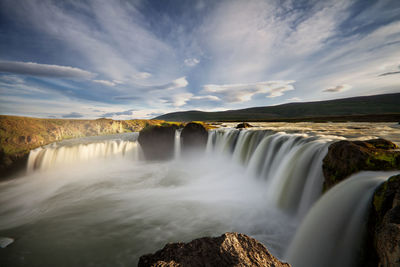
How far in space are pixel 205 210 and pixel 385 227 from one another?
22.4 feet

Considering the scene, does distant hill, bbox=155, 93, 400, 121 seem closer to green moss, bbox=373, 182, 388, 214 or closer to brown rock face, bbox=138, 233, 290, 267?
green moss, bbox=373, 182, 388, 214

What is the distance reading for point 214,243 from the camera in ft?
8.20

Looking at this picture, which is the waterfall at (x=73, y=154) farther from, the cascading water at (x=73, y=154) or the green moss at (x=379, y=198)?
the green moss at (x=379, y=198)

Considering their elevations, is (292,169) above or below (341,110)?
below

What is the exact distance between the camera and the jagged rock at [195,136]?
68.3 ft

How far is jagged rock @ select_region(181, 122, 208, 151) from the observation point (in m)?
20.8

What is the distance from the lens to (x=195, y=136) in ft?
69.0

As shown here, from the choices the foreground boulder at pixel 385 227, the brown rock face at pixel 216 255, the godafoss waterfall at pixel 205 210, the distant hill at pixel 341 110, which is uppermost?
the distant hill at pixel 341 110

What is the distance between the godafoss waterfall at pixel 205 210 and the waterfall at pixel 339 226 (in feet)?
0.07

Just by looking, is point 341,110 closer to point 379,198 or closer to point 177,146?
point 177,146

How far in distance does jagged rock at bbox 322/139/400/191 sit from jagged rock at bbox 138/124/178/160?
786 inches

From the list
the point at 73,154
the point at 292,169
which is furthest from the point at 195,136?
the point at 73,154

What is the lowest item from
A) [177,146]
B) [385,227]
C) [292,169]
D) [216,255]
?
[177,146]

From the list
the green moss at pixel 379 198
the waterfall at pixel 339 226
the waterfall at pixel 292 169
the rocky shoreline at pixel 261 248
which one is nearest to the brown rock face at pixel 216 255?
the rocky shoreline at pixel 261 248
